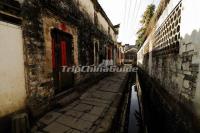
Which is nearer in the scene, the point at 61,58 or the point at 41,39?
the point at 41,39

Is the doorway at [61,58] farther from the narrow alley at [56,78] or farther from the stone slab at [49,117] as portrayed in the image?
the stone slab at [49,117]

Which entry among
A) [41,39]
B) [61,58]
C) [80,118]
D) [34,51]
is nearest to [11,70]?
[34,51]

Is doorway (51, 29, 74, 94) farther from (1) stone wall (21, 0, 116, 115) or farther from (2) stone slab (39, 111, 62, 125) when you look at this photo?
(2) stone slab (39, 111, 62, 125)

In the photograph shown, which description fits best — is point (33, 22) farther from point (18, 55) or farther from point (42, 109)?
point (42, 109)

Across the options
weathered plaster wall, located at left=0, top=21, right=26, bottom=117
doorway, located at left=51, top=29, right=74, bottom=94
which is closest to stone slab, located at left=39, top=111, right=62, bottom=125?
weathered plaster wall, located at left=0, top=21, right=26, bottom=117

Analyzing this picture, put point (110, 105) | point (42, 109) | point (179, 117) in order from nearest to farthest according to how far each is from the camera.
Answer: point (179, 117)
point (42, 109)
point (110, 105)

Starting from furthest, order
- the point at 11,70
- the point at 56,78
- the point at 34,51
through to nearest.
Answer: the point at 56,78 → the point at 34,51 → the point at 11,70

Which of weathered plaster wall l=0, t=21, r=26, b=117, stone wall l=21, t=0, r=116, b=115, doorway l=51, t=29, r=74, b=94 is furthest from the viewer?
doorway l=51, t=29, r=74, b=94

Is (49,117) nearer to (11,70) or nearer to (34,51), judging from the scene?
(11,70)

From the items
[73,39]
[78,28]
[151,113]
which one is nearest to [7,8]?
[73,39]

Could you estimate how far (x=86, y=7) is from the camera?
7.03 m

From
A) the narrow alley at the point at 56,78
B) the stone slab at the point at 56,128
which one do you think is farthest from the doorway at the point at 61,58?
the stone slab at the point at 56,128

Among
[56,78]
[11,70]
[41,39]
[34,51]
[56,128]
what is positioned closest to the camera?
[11,70]

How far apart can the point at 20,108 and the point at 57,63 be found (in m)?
2.08
